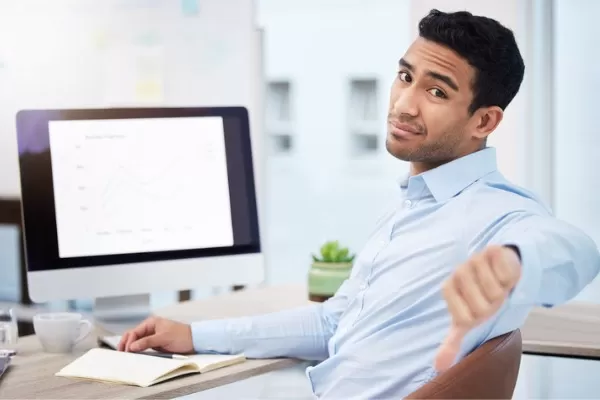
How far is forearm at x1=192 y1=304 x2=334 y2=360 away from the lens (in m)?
1.87

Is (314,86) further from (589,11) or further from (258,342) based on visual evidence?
(258,342)

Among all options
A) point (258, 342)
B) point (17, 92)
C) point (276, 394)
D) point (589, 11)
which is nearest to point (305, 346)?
point (258, 342)

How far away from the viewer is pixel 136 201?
2121 mm

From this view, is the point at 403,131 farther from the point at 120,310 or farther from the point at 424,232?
the point at 120,310

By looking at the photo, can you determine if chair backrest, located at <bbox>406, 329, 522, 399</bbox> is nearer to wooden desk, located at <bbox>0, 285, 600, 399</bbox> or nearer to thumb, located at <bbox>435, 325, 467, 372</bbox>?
thumb, located at <bbox>435, 325, 467, 372</bbox>

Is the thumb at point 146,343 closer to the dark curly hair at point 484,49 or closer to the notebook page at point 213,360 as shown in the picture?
the notebook page at point 213,360

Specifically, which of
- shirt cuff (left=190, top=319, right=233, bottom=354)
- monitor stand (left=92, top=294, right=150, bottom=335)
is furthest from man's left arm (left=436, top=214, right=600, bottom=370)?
monitor stand (left=92, top=294, right=150, bottom=335)

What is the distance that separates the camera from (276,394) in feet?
8.29

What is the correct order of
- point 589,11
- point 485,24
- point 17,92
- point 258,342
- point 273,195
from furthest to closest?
point 273,195 → point 17,92 → point 589,11 → point 258,342 → point 485,24

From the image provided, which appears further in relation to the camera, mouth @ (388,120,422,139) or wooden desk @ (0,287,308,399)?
mouth @ (388,120,422,139)

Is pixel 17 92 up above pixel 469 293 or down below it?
above

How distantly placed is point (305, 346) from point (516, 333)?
0.52 meters

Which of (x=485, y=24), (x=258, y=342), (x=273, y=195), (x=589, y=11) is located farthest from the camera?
(x=273, y=195)

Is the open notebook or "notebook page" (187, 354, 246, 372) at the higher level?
the open notebook
